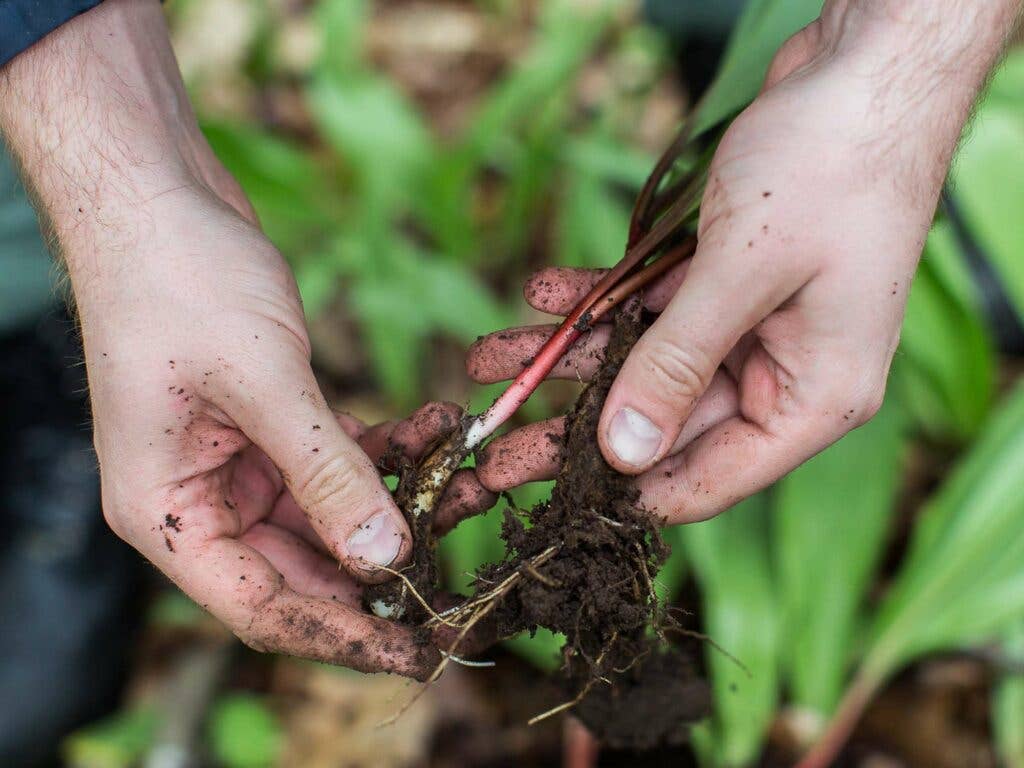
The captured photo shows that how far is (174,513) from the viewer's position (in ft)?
3.84

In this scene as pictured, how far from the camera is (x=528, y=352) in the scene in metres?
1.36

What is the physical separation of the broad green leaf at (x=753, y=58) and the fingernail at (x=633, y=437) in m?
0.58

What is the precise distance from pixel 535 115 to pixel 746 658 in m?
1.64

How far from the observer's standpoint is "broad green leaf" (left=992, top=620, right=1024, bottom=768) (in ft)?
5.99

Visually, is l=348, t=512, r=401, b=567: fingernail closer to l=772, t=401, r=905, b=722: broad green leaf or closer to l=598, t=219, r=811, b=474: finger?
l=598, t=219, r=811, b=474: finger

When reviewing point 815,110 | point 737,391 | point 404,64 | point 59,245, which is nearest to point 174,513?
point 59,245

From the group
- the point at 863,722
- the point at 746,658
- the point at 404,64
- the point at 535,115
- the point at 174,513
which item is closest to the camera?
the point at 174,513

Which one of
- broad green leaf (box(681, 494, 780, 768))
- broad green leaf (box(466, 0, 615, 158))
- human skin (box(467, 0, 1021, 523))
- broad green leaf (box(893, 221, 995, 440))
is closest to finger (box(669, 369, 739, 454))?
human skin (box(467, 0, 1021, 523))

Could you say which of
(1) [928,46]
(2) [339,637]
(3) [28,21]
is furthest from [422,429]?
(1) [928,46]

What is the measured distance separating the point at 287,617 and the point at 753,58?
118 cm

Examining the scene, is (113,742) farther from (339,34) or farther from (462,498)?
(339,34)

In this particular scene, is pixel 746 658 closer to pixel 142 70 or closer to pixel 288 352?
pixel 288 352

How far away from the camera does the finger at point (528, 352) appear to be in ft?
4.44

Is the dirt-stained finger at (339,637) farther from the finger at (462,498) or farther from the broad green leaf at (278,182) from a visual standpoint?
the broad green leaf at (278,182)
